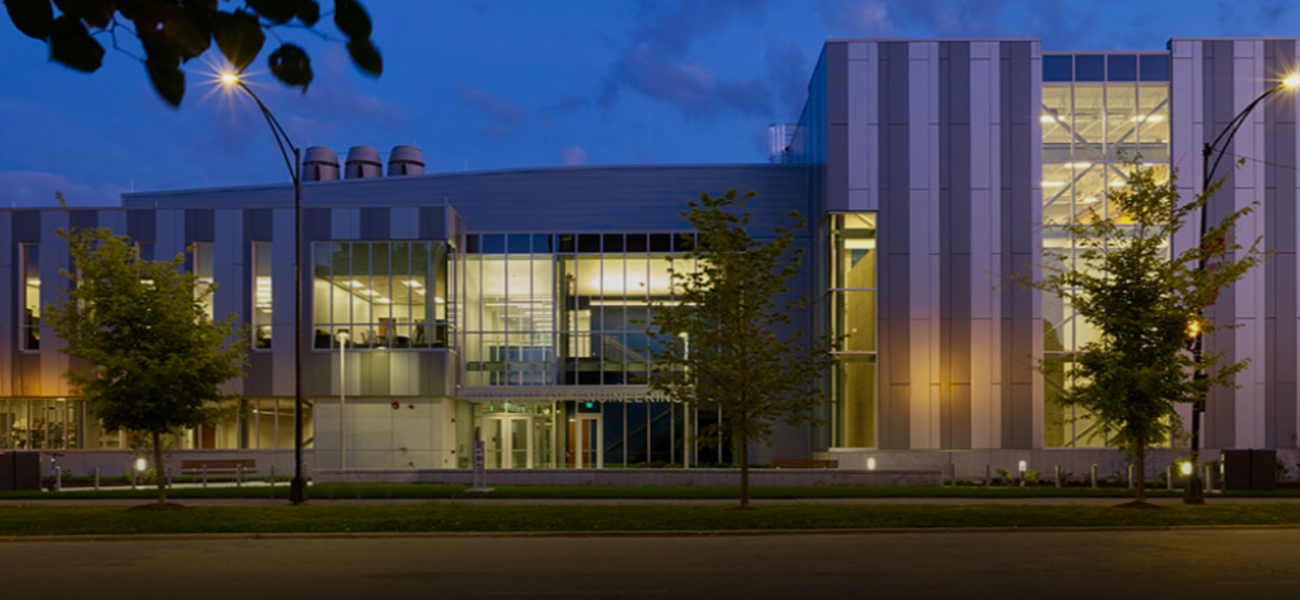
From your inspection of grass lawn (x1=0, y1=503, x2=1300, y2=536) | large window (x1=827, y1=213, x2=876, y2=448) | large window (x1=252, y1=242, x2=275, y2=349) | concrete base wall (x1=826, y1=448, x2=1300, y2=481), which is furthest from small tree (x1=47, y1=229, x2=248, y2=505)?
concrete base wall (x1=826, y1=448, x2=1300, y2=481)

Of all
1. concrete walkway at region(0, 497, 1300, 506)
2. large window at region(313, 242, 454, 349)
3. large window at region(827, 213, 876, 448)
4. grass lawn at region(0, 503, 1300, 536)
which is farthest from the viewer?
large window at region(313, 242, 454, 349)

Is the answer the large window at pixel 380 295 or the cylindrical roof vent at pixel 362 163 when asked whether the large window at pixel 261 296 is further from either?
the cylindrical roof vent at pixel 362 163

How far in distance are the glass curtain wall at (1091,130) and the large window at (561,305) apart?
43.9 feet

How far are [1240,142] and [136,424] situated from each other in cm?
3279

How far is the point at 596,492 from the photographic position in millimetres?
28438

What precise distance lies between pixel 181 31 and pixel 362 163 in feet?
189

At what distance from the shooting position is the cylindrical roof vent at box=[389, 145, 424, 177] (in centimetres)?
5847

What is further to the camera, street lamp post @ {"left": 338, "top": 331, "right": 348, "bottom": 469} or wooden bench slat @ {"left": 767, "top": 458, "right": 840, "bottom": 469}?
street lamp post @ {"left": 338, "top": 331, "right": 348, "bottom": 469}

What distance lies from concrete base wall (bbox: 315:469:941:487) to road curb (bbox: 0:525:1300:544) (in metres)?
10.6

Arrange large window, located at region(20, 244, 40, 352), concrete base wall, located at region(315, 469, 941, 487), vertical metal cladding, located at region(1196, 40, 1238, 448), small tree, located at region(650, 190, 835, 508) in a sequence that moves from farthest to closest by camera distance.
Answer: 1. large window, located at region(20, 244, 40, 352)
2. vertical metal cladding, located at region(1196, 40, 1238, 448)
3. concrete base wall, located at region(315, 469, 941, 487)
4. small tree, located at region(650, 190, 835, 508)

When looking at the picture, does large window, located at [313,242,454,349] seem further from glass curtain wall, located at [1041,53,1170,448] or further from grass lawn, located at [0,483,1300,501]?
glass curtain wall, located at [1041,53,1170,448]

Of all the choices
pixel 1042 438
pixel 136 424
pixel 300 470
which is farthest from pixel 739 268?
pixel 1042 438

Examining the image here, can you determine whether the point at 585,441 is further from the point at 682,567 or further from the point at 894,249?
the point at 682,567

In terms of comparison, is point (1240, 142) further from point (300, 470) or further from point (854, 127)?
point (300, 470)
